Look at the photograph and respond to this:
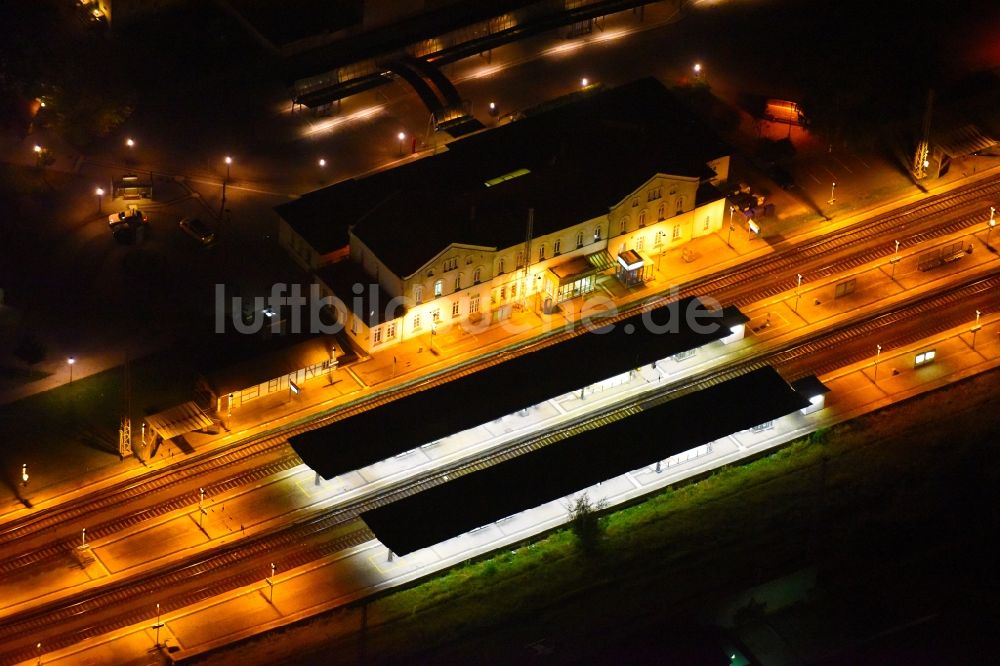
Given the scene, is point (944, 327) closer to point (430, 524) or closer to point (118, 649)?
point (430, 524)

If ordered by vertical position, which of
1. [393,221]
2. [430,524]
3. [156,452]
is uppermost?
[393,221]

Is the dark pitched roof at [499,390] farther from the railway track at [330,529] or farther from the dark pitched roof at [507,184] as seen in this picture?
the dark pitched roof at [507,184]

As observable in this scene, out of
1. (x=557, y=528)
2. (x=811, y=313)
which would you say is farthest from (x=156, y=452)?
(x=811, y=313)

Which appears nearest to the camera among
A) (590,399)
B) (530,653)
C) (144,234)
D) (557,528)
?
(530,653)

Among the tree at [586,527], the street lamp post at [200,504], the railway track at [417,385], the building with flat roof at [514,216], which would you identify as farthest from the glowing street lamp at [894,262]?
the street lamp post at [200,504]

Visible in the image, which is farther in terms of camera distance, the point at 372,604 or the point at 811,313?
the point at 811,313

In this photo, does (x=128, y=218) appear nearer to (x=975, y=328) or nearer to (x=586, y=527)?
(x=586, y=527)
